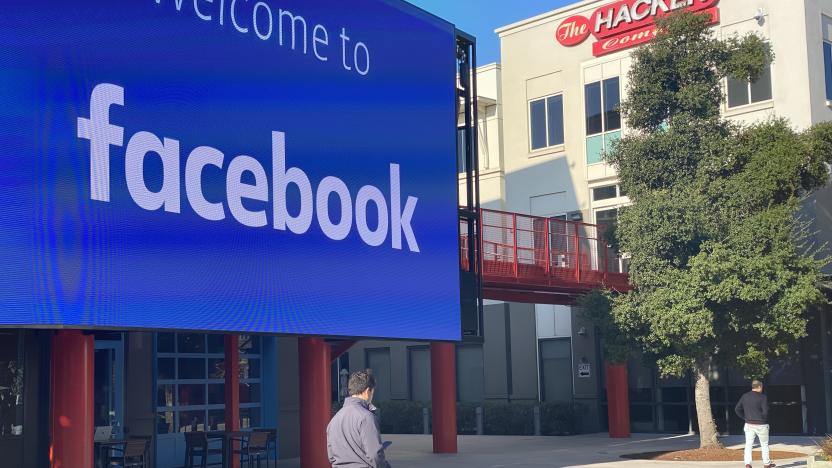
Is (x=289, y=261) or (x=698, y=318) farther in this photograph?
(x=698, y=318)

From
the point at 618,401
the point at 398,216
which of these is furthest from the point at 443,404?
the point at 398,216

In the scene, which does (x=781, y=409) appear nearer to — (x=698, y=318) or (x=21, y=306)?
(x=698, y=318)

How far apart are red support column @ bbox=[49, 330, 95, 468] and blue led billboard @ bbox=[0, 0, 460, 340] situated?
189 centimetres

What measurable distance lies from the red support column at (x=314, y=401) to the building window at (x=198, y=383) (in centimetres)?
241

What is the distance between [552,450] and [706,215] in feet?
24.3

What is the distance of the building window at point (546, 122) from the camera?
37.2 metres

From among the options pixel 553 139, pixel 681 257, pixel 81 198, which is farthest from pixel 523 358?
pixel 81 198

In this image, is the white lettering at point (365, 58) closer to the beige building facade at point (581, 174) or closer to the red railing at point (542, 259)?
the red railing at point (542, 259)

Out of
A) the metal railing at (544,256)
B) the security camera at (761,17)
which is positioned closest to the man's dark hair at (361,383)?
the metal railing at (544,256)

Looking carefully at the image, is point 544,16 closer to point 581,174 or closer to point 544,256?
point 581,174

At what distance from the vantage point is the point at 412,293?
19.2m

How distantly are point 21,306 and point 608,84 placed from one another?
25952 mm

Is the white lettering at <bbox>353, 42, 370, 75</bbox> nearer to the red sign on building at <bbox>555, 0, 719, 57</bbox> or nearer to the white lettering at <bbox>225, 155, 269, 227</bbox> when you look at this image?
the white lettering at <bbox>225, 155, 269, 227</bbox>

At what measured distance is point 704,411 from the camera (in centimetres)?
2491
